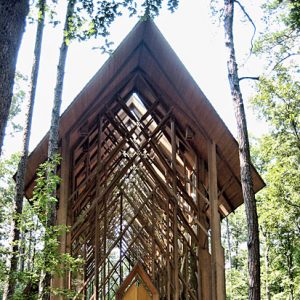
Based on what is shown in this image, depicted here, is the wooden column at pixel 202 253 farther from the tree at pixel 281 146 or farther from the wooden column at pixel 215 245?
the tree at pixel 281 146

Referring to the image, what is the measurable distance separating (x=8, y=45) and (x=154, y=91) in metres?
7.29

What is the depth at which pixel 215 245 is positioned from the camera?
328 inches

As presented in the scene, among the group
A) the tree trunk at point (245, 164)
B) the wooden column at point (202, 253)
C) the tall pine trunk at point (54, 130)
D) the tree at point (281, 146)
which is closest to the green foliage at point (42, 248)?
the tall pine trunk at point (54, 130)

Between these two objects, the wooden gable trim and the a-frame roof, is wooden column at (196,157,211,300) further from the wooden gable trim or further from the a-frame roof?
the wooden gable trim

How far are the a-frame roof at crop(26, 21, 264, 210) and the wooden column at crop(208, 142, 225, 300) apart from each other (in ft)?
1.65

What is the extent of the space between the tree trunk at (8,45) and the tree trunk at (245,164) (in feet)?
20.1

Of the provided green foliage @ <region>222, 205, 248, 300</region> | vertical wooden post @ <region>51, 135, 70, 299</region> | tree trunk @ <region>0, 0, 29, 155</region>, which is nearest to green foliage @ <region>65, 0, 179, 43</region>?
tree trunk @ <region>0, 0, 29, 155</region>

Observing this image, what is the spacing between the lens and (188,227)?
10180 mm

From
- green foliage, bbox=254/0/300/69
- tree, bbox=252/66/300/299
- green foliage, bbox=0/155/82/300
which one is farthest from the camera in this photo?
tree, bbox=252/66/300/299

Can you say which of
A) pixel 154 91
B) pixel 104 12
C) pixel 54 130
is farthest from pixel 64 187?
pixel 104 12

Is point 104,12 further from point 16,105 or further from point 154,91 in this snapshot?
point 16,105

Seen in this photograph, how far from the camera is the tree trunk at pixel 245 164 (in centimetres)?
760

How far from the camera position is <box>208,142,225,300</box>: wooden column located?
818 centimetres

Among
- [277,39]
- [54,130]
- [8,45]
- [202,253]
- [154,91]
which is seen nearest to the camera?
[8,45]
